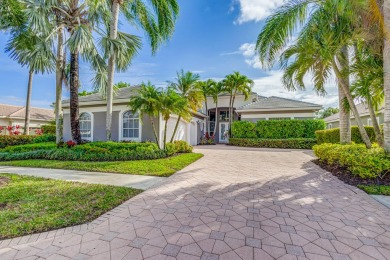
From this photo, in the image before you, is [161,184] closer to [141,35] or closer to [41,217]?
[41,217]

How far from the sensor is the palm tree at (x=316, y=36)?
7562 millimetres

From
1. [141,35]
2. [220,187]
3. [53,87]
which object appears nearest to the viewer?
[220,187]

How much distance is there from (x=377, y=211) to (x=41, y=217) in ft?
22.8

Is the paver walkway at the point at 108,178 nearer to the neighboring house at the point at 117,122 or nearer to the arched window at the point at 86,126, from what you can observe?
the neighboring house at the point at 117,122

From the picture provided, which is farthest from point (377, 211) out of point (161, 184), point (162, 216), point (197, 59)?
point (197, 59)

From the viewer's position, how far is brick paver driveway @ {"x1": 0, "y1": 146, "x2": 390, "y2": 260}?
2844mm

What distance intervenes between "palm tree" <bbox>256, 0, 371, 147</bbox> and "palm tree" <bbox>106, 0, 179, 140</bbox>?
22.8 feet

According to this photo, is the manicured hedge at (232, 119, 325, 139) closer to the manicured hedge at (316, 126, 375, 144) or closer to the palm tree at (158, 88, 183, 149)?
the manicured hedge at (316, 126, 375, 144)

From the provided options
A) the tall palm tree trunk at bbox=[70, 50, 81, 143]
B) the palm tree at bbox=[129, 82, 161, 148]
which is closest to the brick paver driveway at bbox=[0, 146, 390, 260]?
the palm tree at bbox=[129, 82, 161, 148]

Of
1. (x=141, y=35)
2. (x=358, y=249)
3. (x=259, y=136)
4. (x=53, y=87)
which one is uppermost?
(x=141, y=35)

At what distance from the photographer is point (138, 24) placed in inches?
536

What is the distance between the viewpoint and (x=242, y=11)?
11.4m

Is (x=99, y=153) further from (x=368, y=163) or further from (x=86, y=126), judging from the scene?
(x=368, y=163)

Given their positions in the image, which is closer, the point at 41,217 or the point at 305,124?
the point at 41,217
